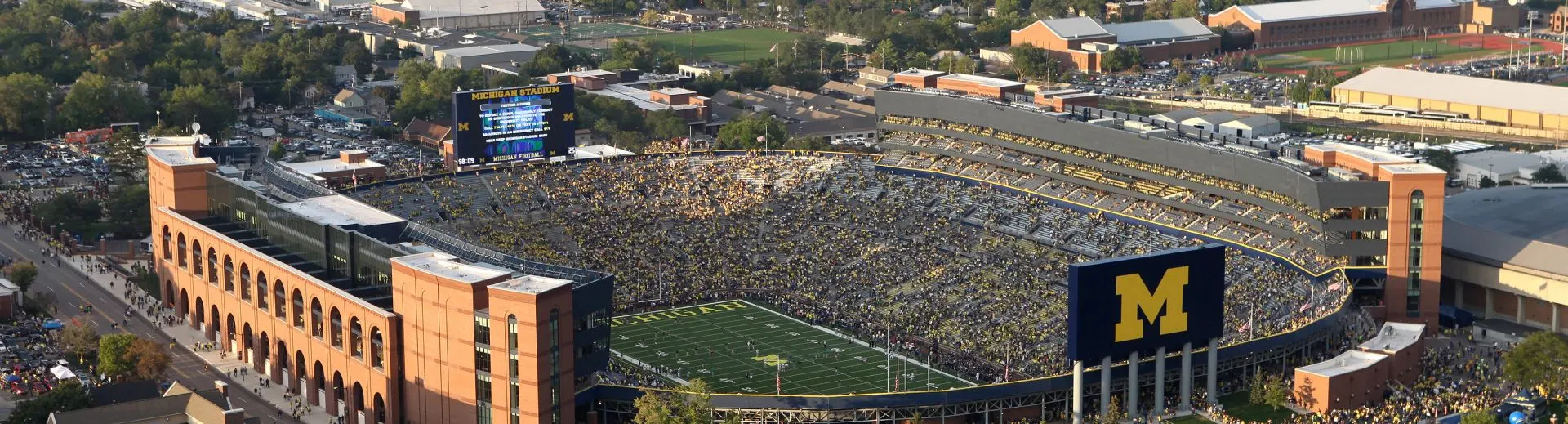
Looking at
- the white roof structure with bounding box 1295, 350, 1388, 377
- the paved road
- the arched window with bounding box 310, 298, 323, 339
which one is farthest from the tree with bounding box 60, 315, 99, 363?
the white roof structure with bounding box 1295, 350, 1388, 377

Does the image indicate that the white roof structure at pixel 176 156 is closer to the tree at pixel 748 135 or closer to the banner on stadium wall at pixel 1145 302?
the banner on stadium wall at pixel 1145 302

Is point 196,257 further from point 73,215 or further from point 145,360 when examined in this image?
point 73,215

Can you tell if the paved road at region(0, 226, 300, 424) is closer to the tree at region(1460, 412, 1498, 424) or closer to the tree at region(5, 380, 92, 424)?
the tree at region(5, 380, 92, 424)

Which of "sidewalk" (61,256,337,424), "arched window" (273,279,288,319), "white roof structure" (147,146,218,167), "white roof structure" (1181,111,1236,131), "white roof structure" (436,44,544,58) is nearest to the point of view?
"sidewalk" (61,256,337,424)

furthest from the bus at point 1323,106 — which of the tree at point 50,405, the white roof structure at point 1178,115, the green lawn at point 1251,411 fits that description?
the tree at point 50,405

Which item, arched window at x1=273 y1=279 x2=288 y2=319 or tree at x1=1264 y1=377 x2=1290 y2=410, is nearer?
tree at x1=1264 y1=377 x2=1290 y2=410

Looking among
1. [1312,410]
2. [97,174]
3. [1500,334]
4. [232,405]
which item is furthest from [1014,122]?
[97,174]
